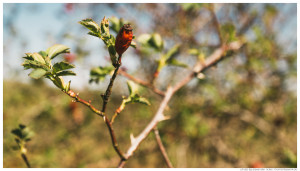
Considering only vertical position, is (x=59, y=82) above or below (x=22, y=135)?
above

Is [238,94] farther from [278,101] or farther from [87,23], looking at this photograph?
[87,23]

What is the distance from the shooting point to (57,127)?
3.15m

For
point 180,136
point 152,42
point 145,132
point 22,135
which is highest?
point 152,42

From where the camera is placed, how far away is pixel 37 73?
423 mm

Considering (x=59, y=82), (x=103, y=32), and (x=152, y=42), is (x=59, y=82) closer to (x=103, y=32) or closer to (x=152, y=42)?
(x=103, y=32)

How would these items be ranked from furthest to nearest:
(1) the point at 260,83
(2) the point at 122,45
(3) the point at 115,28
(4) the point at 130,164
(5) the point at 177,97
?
1. (4) the point at 130,164
2. (1) the point at 260,83
3. (5) the point at 177,97
4. (3) the point at 115,28
5. (2) the point at 122,45

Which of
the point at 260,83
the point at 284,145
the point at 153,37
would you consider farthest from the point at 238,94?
the point at 153,37

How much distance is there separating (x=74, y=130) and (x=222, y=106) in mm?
1747

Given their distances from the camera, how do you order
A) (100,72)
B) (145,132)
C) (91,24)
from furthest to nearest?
(100,72)
(145,132)
(91,24)

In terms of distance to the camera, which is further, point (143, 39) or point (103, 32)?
point (143, 39)

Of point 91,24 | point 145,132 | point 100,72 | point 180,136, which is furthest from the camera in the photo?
point 180,136

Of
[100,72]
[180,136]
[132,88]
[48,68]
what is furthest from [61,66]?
[180,136]

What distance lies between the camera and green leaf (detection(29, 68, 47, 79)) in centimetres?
42

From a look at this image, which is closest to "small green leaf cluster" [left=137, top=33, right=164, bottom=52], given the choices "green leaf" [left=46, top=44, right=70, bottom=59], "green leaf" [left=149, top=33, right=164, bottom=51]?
"green leaf" [left=149, top=33, right=164, bottom=51]
